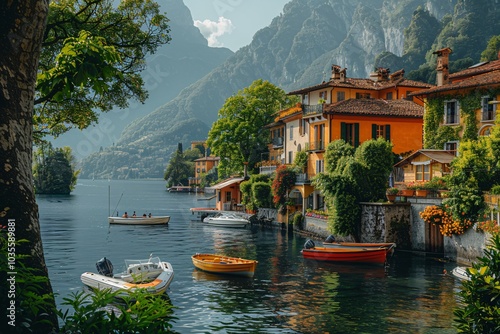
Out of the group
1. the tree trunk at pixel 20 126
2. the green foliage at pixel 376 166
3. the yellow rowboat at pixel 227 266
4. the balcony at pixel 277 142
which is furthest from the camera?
the balcony at pixel 277 142

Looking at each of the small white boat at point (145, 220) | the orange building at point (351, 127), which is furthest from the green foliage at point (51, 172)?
the orange building at point (351, 127)

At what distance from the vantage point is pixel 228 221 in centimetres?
7338

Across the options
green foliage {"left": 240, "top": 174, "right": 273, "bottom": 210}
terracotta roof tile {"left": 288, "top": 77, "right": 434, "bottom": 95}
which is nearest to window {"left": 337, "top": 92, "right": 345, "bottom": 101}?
terracotta roof tile {"left": 288, "top": 77, "right": 434, "bottom": 95}

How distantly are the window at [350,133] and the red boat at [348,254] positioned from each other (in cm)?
2165

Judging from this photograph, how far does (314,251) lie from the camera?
43844mm

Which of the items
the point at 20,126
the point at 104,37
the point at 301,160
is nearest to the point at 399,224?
the point at 301,160

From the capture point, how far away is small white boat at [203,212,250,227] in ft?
239

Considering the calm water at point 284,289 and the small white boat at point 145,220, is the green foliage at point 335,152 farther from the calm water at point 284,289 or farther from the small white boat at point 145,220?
the small white boat at point 145,220

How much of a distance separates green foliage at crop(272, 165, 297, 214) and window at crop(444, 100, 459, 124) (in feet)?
67.6

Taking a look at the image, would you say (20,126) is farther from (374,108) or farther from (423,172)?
(374,108)

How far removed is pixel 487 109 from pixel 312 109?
2165cm

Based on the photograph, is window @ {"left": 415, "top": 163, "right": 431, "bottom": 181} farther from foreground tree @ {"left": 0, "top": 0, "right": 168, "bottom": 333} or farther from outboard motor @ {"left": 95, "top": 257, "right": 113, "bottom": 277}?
foreground tree @ {"left": 0, "top": 0, "right": 168, "bottom": 333}

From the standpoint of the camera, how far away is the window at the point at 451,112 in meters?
51.7

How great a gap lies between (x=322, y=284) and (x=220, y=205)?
5573cm
